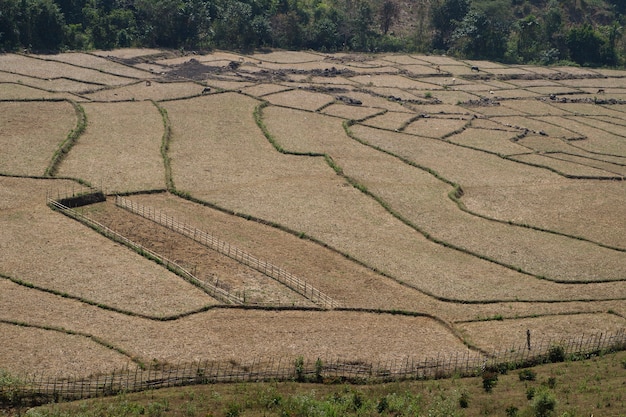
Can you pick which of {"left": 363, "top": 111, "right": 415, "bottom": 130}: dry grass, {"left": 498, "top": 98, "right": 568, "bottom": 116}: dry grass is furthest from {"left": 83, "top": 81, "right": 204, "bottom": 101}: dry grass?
{"left": 498, "top": 98, "right": 568, "bottom": 116}: dry grass

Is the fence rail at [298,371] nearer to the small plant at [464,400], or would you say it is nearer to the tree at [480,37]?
the small plant at [464,400]

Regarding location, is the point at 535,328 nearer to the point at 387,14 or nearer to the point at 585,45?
the point at 585,45

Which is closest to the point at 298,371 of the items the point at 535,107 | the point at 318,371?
the point at 318,371

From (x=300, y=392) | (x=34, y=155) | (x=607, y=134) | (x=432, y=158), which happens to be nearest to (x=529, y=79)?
(x=607, y=134)

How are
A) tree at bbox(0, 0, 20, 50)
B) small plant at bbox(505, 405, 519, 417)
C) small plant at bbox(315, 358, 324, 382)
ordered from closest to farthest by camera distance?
1. small plant at bbox(505, 405, 519, 417)
2. small plant at bbox(315, 358, 324, 382)
3. tree at bbox(0, 0, 20, 50)

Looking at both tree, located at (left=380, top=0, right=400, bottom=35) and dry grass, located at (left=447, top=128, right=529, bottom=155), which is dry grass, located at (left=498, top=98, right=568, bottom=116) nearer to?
dry grass, located at (left=447, top=128, right=529, bottom=155)
